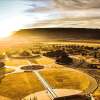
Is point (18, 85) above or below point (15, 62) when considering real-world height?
below

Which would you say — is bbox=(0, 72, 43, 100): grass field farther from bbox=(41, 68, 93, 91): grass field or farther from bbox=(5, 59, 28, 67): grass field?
bbox=(5, 59, 28, 67): grass field

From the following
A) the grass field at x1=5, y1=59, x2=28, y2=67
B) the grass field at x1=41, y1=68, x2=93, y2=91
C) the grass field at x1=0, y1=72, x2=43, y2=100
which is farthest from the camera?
the grass field at x1=5, y1=59, x2=28, y2=67

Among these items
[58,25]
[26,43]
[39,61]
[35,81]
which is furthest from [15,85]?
[58,25]

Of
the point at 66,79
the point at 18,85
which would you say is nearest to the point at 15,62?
the point at 18,85

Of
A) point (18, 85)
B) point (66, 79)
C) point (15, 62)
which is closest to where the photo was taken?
point (18, 85)

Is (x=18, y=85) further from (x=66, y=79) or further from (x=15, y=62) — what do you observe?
(x=15, y=62)

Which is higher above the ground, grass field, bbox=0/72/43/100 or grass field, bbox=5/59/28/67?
grass field, bbox=5/59/28/67

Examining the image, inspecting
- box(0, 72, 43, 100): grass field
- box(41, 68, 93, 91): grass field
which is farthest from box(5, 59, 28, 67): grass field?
box(41, 68, 93, 91): grass field

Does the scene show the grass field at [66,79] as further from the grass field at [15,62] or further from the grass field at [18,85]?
the grass field at [15,62]
